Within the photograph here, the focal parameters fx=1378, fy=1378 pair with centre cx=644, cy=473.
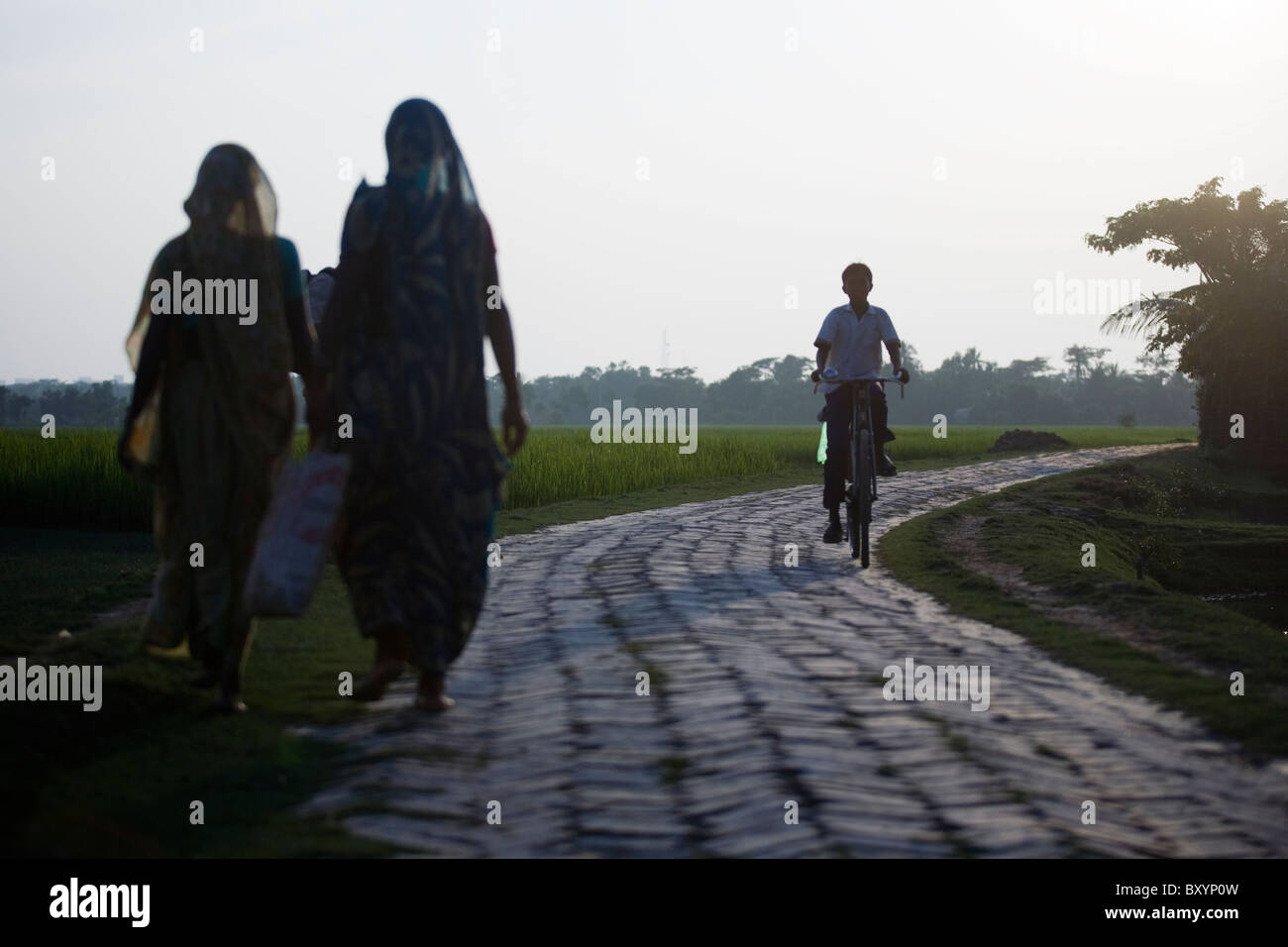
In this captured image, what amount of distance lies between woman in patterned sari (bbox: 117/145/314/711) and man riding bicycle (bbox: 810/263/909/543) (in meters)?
5.52

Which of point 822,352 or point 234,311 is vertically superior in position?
point 822,352

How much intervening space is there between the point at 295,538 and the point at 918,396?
118m

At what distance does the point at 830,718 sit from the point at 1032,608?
3435mm

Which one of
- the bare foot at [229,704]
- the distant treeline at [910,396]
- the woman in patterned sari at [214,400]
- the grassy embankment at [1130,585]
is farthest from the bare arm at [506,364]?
the distant treeline at [910,396]

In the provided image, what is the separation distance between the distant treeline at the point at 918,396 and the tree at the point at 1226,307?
2718 inches

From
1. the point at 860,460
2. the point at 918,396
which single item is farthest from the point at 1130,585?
the point at 918,396

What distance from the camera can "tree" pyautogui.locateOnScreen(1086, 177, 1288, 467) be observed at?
34.8 m

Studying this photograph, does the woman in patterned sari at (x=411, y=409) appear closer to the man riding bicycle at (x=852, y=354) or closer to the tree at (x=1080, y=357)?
the man riding bicycle at (x=852, y=354)

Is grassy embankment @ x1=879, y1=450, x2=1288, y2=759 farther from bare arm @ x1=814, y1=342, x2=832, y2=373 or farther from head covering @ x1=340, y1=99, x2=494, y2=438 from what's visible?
head covering @ x1=340, y1=99, x2=494, y2=438

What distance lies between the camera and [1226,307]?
3528cm

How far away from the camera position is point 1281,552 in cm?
1535

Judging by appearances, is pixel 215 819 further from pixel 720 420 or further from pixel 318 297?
pixel 720 420

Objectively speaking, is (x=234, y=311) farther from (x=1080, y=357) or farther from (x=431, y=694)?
(x=1080, y=357)
